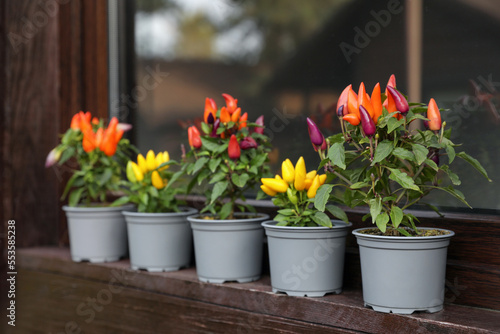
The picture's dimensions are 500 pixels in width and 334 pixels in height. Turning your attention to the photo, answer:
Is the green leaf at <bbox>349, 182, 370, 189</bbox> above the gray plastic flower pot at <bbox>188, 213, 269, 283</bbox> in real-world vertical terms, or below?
above

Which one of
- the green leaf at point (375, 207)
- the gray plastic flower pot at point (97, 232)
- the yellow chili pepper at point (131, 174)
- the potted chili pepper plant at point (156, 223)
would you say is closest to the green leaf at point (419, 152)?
the green leaf at point (375, 207)

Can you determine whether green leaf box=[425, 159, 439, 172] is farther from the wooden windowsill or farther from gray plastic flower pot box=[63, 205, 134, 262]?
gray plastic flower pot box=[63, 205, 134, 262]

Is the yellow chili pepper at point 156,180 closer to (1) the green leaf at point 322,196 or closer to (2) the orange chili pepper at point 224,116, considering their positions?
(2) the orange chili pepper at point 224,116

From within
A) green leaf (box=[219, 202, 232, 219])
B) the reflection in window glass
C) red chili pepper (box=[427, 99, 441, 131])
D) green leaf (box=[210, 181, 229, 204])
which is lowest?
green leaf (box=[219, 202, 232, 219])

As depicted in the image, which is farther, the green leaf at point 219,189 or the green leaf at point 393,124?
the green leaf at point 219,189

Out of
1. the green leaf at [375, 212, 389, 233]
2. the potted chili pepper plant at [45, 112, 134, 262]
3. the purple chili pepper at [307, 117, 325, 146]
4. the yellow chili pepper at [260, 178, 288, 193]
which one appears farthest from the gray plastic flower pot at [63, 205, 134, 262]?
the green leaf at [375, 212, 389, 233]

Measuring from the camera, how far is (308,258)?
1.17 metres

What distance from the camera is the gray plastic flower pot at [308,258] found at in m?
1.17

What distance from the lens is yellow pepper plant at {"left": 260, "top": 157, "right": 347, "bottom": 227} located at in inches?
47.3

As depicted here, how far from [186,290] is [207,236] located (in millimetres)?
147

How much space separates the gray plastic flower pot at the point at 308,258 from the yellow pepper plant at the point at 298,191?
0.09 ft

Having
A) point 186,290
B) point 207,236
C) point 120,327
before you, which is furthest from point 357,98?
point 120,327

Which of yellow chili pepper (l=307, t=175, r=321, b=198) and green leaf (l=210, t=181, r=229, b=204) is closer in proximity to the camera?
yellow chili pepper (l=307, t=175, r=321, b=198)

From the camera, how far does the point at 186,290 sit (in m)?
1.39
